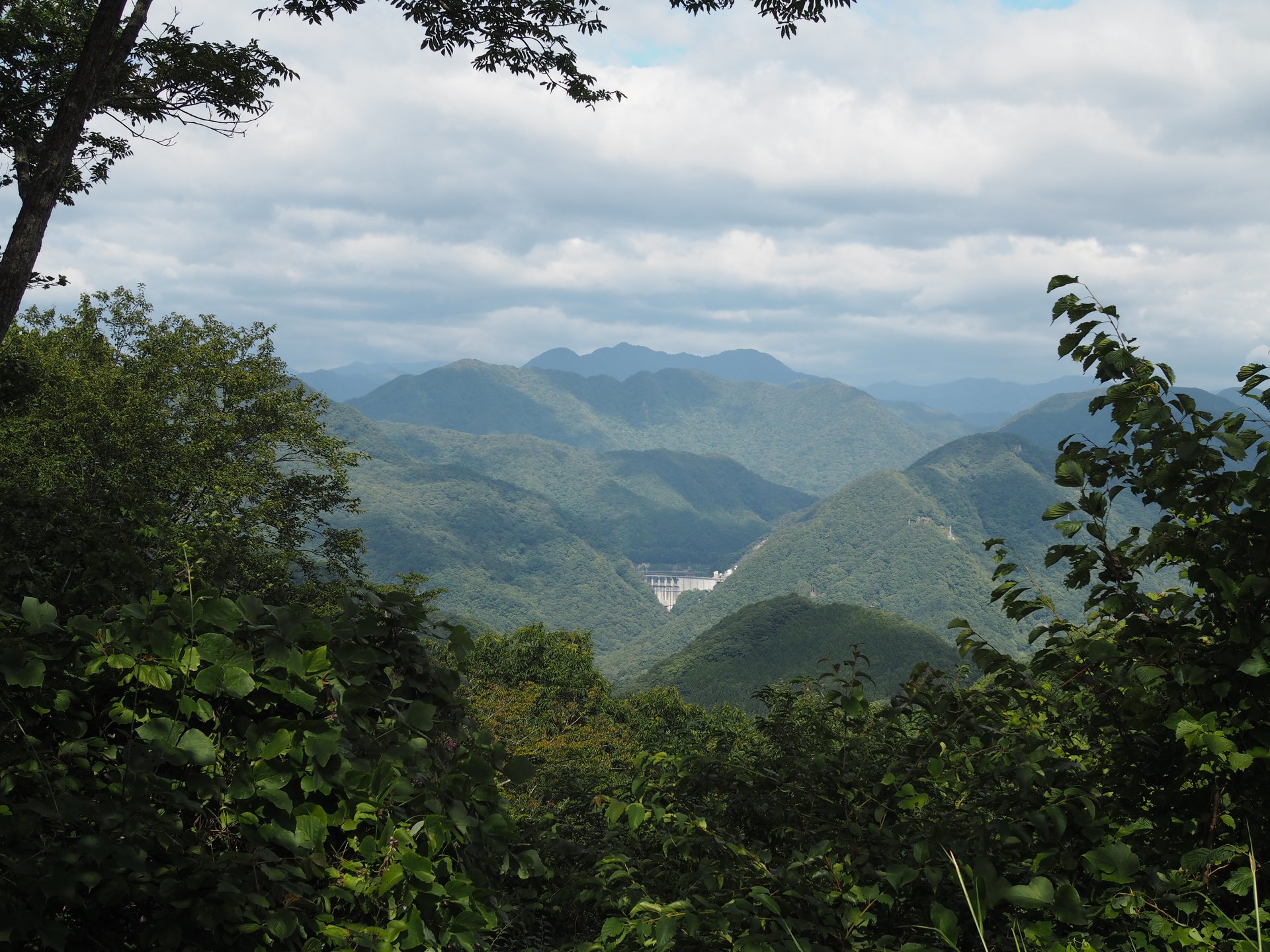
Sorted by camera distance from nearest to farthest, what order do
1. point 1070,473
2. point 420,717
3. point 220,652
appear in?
point 220,652, point 420,717, point 1070,473

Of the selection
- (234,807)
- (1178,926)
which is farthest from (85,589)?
(1178,926)

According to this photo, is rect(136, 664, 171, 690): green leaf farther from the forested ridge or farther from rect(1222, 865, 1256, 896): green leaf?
rect(1222, 865, 1256, 896): green leaf

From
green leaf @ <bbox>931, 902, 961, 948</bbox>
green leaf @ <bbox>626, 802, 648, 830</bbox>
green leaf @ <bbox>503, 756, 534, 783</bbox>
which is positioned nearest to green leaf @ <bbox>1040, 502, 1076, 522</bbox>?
green leaf @ <bbox>931, 902, 961, 948</bbox>

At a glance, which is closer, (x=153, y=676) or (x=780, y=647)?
(x=153, y=676)

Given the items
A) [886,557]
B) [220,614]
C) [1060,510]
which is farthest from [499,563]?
[220,614]

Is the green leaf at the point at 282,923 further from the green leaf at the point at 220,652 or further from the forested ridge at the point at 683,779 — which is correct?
the green leaf at the point at 220,652

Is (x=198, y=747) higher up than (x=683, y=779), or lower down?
higher up

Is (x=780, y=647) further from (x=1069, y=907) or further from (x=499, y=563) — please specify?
(x=499, y=563)
